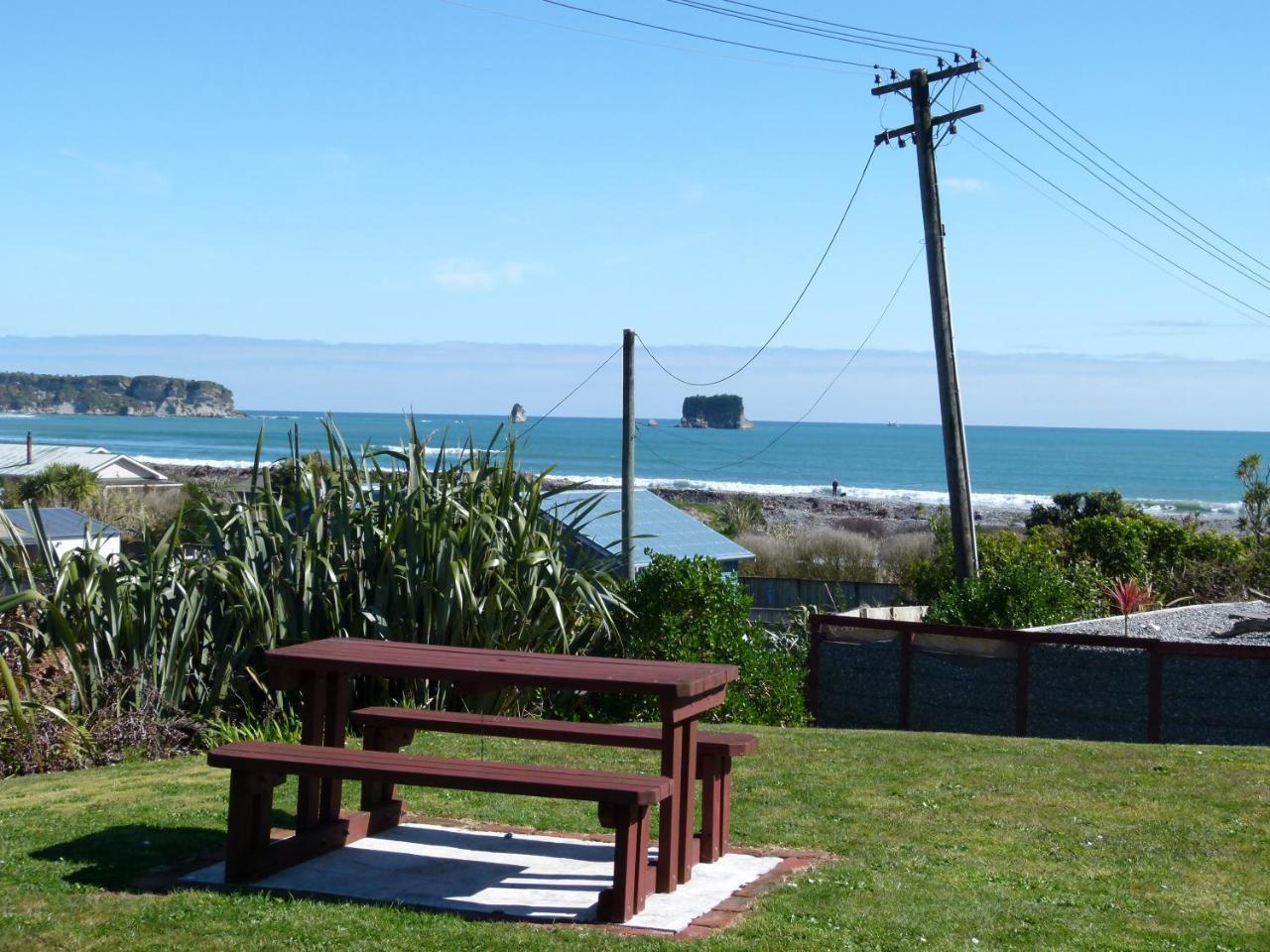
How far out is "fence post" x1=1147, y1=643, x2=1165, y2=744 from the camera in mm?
11266

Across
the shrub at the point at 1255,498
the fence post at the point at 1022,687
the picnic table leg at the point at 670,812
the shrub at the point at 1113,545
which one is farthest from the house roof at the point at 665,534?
the picnic table leg at the point at 670,812

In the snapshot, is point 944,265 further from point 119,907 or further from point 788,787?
point 119,907

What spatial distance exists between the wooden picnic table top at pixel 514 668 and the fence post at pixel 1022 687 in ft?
22.2

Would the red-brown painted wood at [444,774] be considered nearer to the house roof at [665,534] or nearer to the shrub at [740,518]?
the house roof at [665,534]

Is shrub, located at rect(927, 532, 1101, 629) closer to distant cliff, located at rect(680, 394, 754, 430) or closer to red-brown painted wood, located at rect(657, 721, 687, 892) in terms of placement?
red-brown painted wood, located at rect(657, 721, 687, 892)

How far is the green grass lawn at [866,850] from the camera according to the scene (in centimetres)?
469

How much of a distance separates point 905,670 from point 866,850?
21.4 feet

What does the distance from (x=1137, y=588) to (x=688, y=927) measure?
14017 mm

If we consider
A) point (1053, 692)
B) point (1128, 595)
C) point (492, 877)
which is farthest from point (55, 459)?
point (492, 877)

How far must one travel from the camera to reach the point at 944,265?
15.7 metres

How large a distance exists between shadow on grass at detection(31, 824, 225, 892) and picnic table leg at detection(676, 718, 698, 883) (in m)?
1.90

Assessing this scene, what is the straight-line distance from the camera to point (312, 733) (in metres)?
5.82

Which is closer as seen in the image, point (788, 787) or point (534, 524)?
point (788, 787)

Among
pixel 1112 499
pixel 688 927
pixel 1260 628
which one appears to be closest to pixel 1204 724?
pixel 1260 628
